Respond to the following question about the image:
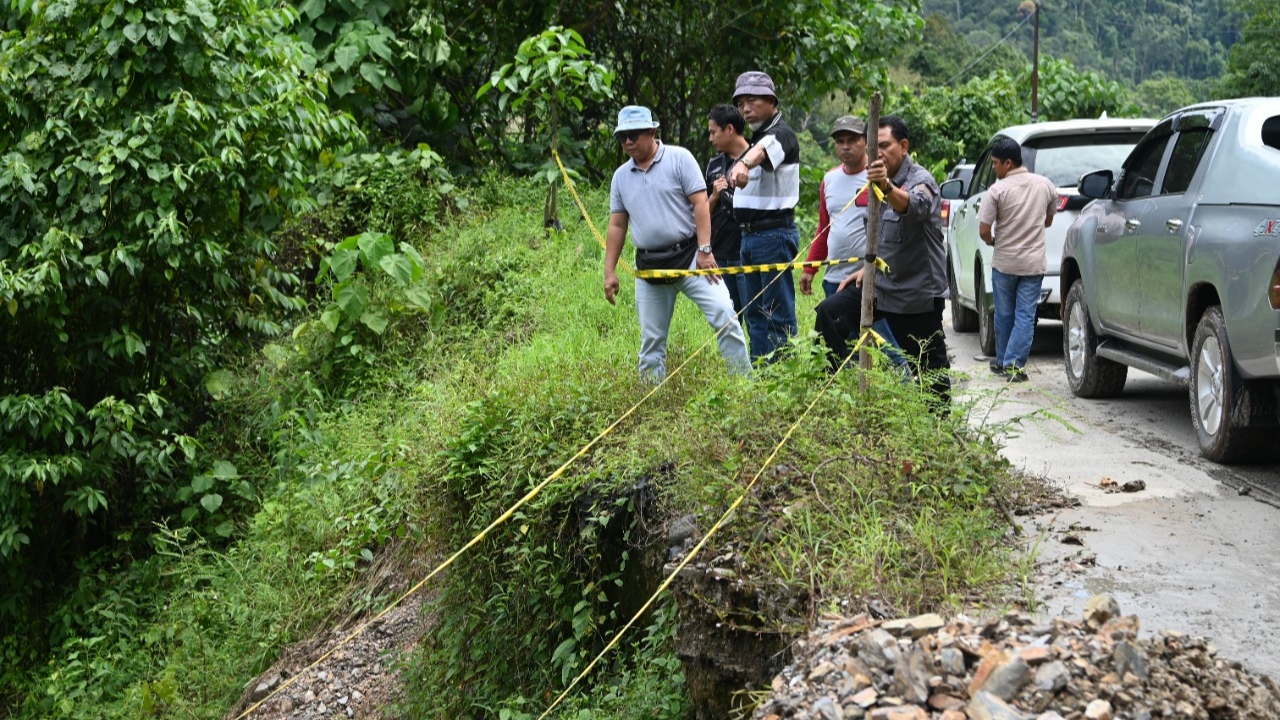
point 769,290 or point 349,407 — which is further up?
point 769,290

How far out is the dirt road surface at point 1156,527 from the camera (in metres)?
4.62

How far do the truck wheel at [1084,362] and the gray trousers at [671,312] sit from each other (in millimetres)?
2877

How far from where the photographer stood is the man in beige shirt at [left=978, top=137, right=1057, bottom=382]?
993cm

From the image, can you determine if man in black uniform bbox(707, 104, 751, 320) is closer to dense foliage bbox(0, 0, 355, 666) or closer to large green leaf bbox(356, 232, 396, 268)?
dense foliage bbox(0, 0, 355, 666)

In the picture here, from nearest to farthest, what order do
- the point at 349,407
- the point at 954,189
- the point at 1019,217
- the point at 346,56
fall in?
1. the point at 1019,217
2. the point at 349,407
3. the point at 954,189
4. the point at 346,56

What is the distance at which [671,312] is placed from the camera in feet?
25.4

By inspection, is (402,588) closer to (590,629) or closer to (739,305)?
(590,629)

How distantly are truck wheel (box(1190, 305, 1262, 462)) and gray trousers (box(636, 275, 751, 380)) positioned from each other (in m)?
2.41

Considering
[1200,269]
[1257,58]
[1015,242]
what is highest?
[1200,269]

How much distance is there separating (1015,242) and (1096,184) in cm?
146

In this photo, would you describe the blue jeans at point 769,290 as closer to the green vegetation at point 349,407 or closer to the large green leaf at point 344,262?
the green vegetation at point 349,407

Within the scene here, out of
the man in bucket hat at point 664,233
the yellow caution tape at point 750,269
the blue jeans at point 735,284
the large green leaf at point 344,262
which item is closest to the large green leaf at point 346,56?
the large green leaf at point 344,262

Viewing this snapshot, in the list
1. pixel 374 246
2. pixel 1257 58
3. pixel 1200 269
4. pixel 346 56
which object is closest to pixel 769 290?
pixel 1200 269

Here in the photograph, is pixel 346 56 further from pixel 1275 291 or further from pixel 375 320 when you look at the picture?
pixel 1275 291
